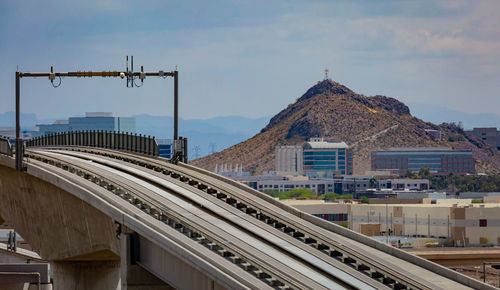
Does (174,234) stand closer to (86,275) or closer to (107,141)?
(86,275)

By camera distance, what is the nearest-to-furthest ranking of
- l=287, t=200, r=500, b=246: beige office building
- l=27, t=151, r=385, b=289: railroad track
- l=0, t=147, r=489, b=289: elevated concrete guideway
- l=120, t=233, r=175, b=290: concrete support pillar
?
1. l=27, t=151, r=385, b=289: railroad track
2. l=0, t=147, r=489, b=289: elevated concrete guideway
3. l=120, t=233, r=175, b=290: concrete support pillar
4. l=287, t=200, r=500, b=246: beige office building

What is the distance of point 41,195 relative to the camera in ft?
179

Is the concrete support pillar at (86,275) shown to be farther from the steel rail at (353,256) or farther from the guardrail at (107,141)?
the steel rail at (353,256)

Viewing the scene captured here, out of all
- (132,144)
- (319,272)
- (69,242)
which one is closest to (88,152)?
(132,144)

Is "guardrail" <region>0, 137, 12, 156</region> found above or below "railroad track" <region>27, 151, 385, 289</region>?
above

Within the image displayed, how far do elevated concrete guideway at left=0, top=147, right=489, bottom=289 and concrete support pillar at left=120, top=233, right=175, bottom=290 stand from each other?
4 cm

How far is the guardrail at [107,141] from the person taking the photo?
6134 cm

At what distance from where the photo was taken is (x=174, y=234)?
133 ft

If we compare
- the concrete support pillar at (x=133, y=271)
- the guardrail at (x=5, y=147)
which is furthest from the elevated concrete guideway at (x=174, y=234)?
the guardrail at (x=5, y=147)

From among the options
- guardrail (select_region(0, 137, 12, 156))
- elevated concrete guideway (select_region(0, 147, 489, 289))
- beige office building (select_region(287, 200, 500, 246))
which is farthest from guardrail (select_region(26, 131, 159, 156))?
beige office building (select_region(287, 200, 500, 246))

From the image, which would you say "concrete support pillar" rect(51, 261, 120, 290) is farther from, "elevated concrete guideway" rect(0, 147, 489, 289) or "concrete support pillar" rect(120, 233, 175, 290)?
"concrete support pillar" rect(120, 233, 175, 290)

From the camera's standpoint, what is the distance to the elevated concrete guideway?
3709 cm

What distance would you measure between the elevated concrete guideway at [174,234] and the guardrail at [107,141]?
5.47 feet

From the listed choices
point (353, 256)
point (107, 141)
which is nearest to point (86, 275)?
point (107, 141)
